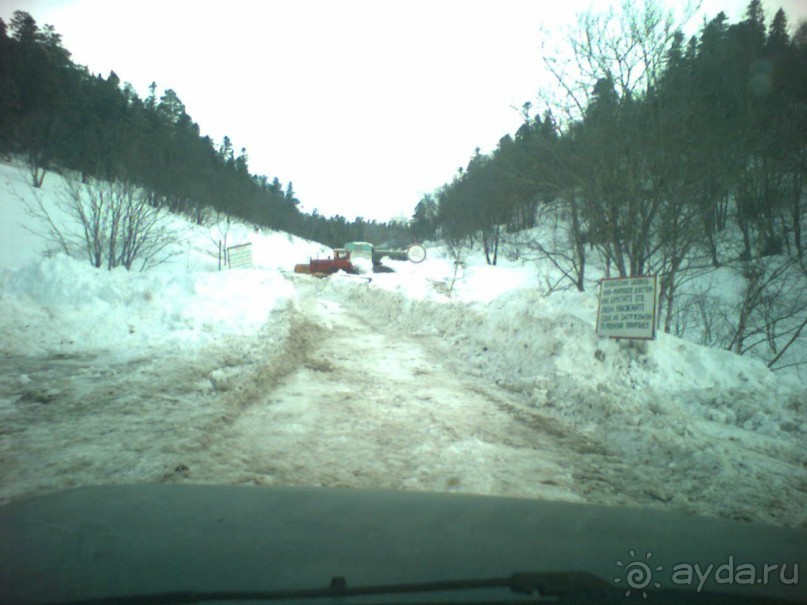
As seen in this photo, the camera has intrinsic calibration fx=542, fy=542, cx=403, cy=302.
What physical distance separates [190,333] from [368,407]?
5.43m

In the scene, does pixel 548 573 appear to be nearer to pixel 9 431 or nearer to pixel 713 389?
pixel 9 431

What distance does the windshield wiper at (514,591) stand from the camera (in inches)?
81.7

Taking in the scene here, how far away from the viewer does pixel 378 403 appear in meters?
7.51

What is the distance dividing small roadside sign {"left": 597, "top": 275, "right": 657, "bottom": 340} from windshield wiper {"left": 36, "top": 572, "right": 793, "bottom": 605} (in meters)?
7.20

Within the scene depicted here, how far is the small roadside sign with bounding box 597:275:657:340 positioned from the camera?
8.95 metres

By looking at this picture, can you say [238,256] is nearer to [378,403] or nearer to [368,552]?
[378,403]

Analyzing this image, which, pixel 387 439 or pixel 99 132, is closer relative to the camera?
pixel 387 439

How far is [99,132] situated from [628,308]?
33.7 meters

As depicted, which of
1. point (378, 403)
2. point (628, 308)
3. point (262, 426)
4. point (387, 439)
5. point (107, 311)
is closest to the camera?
point (387, 439)

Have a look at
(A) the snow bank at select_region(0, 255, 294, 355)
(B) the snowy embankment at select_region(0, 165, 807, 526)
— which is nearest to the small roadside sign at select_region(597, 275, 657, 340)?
(B) the snowy embankment at select_region(0, 165, 807, 526)

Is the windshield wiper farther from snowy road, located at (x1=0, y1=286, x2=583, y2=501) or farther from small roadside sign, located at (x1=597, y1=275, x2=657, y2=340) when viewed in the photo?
small roadside sign, located at (x1=597, y1=275, x2=657, y2=340)

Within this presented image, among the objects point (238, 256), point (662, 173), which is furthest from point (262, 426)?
point (238, 256)

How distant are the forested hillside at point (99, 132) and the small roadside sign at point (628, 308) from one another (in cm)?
1588

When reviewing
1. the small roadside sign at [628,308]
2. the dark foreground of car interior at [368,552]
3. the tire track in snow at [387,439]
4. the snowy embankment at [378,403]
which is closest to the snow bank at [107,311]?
the snowy embankment at [378,403]
